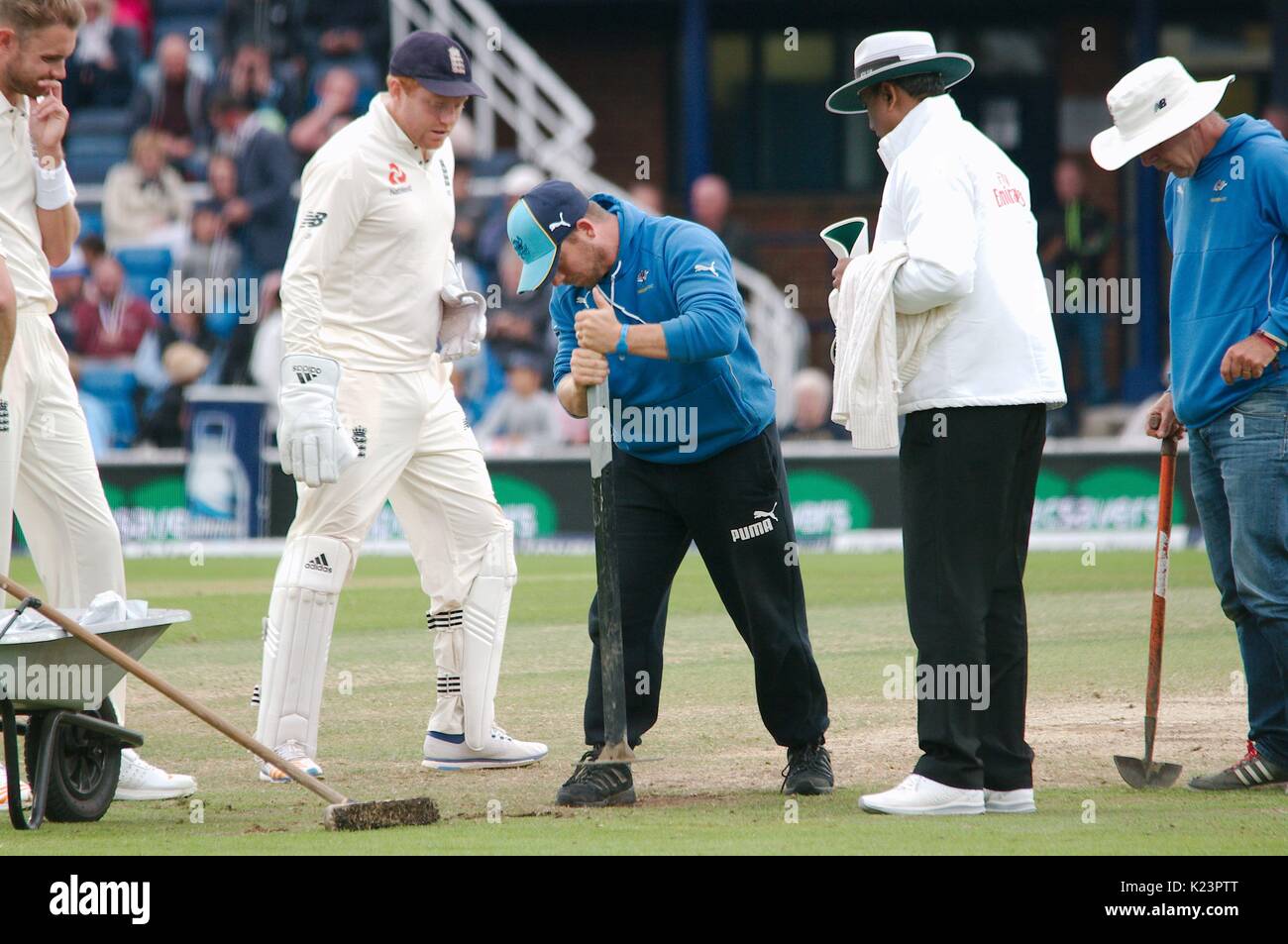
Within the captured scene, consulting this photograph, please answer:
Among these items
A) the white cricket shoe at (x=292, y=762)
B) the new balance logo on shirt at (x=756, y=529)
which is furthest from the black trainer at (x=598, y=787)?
the white cricket shoe at (x=292, y=762)

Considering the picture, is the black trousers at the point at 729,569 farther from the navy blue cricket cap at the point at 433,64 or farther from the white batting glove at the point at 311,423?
the navy blue cricket cap at the point at 433,64

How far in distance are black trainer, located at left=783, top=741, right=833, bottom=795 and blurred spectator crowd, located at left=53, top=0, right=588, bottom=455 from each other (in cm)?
1090

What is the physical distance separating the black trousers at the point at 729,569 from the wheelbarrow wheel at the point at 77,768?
1611 mm

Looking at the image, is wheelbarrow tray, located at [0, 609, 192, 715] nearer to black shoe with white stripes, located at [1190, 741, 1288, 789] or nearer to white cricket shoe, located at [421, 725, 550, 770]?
white cricket shoe, located at [421, 725, 550, 770]

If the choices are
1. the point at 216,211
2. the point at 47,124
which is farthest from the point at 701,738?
the point at 216,211

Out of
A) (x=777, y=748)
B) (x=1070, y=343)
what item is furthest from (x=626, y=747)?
(x=1070, y=343)

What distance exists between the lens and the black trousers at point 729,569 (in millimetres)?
6227

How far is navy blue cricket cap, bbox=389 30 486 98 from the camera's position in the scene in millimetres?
6668

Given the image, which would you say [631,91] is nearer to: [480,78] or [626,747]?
[480,78]

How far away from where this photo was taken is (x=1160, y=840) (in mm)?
5129

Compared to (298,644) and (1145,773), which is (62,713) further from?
(1145,773)

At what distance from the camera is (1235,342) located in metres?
6.05

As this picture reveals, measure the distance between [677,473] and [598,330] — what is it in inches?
27.7

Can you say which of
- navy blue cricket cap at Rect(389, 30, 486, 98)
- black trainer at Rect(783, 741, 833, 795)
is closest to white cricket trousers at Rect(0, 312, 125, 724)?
navy blue cricket cap at Rect(389, 30, 486, 98)
